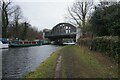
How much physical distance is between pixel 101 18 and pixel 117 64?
14.3 meters

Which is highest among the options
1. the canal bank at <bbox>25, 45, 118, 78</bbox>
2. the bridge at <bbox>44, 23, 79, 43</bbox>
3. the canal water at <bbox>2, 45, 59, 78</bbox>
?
the bridge at <bbox>44, 23, 79, 43</bbox>

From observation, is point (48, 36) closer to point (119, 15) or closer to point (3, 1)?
point (3, 1)

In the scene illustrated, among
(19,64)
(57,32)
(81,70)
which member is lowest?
(19,64)

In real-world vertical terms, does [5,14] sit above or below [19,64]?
above

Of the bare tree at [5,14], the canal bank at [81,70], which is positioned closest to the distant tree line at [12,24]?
the bare tree at [5,14]

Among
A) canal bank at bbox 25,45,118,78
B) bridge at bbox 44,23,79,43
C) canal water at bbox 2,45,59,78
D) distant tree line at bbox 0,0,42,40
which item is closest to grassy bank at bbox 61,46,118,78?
canal bank at bbox 25,45,118,78

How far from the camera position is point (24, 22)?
81688 mm

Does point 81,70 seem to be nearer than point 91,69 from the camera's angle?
Yes

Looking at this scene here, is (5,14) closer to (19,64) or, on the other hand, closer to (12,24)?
(12,24)

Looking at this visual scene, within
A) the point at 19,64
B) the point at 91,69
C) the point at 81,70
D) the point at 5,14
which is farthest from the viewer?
the point at 5,14

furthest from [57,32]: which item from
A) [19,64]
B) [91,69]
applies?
[91,69]

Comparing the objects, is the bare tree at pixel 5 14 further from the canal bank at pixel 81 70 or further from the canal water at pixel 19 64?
the canal bank at pixel 81 70

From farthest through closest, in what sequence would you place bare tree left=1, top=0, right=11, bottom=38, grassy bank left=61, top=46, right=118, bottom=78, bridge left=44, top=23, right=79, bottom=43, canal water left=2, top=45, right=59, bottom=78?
bridge left=44, top=23, right=79, bottom=43
bare tree left=1, top=0, right=11, bottom=38
canal water left=2, top=45, right=59, bottom=78
grassy bank left=61, top=46, right=118, bottom=78

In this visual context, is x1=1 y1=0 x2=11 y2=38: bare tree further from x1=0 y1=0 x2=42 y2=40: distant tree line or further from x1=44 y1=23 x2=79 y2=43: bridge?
x1=44 y1=23 x2=79 y2=43: bridge
